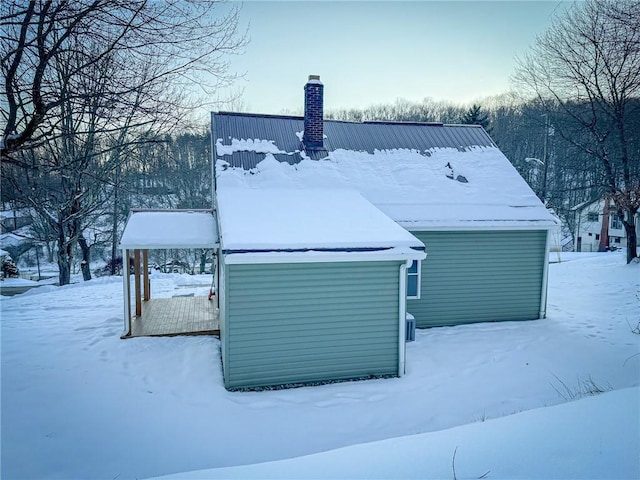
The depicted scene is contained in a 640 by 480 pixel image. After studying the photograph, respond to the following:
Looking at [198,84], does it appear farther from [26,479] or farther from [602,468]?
[602,468]

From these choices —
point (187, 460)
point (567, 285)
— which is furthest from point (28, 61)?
point (567, 285)

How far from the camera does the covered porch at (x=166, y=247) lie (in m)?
7.52

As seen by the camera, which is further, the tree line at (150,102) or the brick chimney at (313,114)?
the brick chimney at (313,114)

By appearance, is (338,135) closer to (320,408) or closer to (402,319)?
(402,319)

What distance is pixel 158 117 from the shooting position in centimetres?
639

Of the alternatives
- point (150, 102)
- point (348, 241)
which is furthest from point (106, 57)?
point (348, 241)

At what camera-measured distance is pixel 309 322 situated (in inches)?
254

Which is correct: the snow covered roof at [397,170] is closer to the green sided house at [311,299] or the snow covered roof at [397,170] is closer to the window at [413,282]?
the window at [413,282]

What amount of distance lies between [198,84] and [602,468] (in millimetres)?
6440

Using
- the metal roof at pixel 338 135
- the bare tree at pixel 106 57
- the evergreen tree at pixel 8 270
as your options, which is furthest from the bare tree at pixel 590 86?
the evergreen tree at pixel 8 270

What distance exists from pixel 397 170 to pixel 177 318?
21.4 feet

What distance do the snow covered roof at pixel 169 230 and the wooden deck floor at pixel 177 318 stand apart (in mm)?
1863

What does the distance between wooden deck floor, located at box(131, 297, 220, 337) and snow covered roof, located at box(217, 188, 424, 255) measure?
264 centimetres

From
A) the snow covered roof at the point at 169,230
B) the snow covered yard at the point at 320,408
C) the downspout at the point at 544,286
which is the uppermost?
the snow covered roof at the point at 169,230
